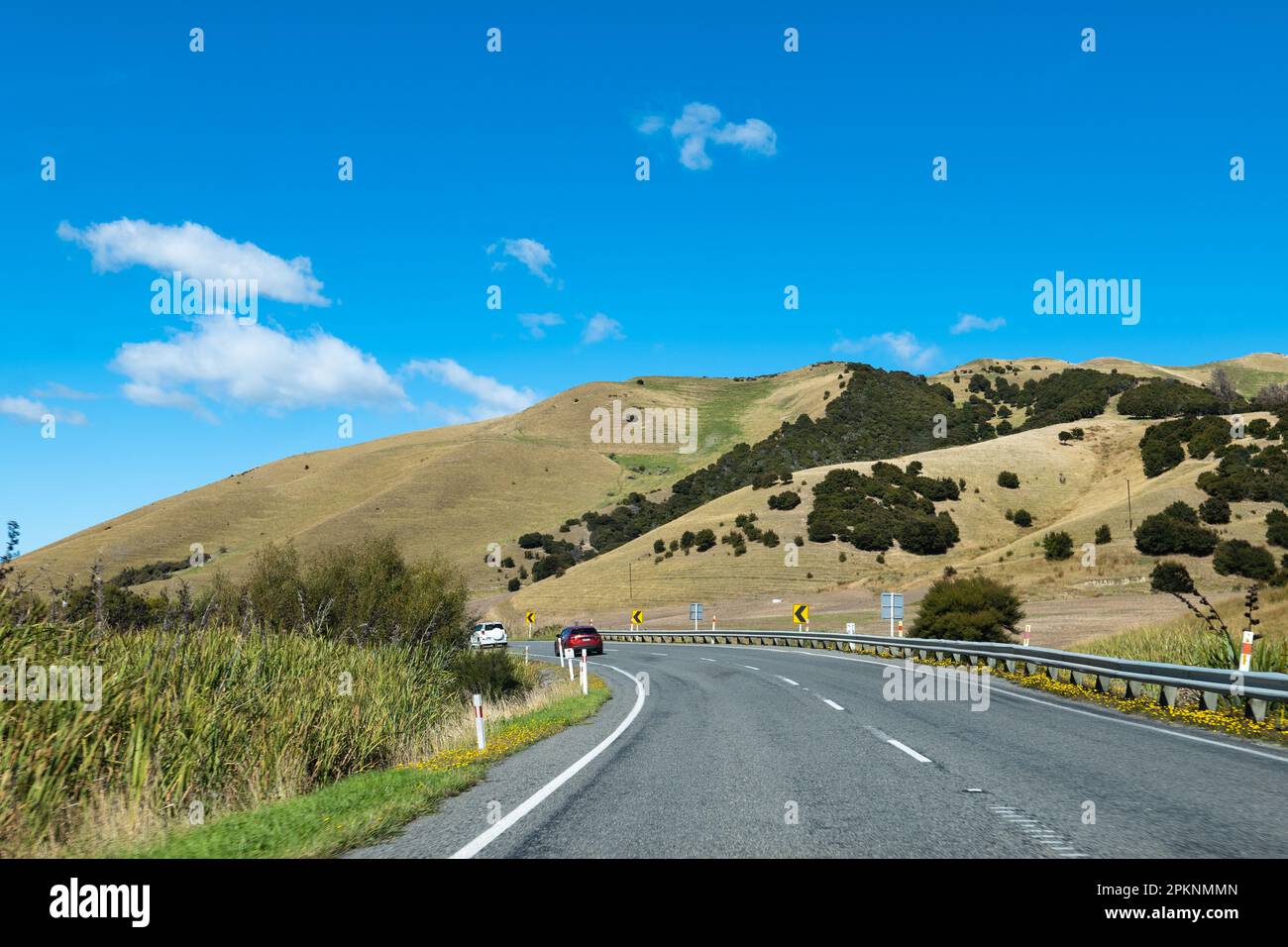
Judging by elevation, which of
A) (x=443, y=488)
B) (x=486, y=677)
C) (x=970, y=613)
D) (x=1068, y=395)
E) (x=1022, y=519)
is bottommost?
(x=486, y=677)

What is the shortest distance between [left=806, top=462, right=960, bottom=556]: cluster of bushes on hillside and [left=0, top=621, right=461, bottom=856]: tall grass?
6538cm

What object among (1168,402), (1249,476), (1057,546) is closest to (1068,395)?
(1168,402)

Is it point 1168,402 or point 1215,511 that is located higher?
point 1168,402

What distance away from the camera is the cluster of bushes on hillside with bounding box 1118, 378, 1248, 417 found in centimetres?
9725

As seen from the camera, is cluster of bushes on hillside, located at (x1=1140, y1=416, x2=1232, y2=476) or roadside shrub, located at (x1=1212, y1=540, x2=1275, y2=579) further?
cluster of bushes on hillside, located at (x1=1140, y1=416, x2=1232, y2=476)

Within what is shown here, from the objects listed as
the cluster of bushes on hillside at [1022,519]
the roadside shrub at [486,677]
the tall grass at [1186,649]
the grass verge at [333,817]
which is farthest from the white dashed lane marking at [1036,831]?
the cluster of bushes on hillside at [1022,519]

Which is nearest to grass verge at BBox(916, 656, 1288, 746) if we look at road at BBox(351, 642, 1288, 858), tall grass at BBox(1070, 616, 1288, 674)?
road at BBox(351, 642, 1288, 858)

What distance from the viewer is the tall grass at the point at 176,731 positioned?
6.95 metres

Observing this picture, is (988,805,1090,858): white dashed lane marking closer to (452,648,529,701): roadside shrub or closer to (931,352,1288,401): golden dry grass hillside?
(452,648,529,701): roadside shrub

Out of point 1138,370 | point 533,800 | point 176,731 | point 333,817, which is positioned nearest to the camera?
point 333,817

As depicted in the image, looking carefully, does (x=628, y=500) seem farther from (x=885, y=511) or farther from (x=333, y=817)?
(x=333, y=817)

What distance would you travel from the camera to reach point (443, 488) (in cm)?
11725

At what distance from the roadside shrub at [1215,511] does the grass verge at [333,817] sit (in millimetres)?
62697

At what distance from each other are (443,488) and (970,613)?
93.9 metres
